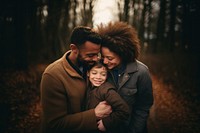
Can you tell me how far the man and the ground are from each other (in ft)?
13.4

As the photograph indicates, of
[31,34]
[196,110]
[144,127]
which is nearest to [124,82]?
[144,127]

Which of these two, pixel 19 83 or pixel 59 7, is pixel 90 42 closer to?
pixel 19 83

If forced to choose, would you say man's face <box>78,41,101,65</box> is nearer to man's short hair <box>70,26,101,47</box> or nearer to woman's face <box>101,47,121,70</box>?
man's short hair <box>70,26,101,47</box>

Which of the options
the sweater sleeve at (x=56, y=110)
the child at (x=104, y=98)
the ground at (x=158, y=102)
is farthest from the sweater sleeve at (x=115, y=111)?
the ground at (x=158, y=102)

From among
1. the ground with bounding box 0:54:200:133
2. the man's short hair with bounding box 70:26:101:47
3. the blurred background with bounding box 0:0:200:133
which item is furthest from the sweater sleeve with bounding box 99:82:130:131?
the ground with bounding box 0:54:200:133

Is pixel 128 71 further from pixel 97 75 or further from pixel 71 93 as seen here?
pixel 71 93

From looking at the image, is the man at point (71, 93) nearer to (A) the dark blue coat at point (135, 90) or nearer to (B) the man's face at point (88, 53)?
(B) the man's face at point (88, 53)

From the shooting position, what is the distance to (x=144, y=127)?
13.2 feet

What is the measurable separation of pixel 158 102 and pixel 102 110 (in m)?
7.32

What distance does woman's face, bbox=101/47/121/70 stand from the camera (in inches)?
152

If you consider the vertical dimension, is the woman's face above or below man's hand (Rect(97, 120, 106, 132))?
above

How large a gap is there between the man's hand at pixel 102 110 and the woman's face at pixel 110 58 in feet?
2.47

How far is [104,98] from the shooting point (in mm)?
3523

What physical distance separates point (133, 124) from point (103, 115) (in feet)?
2.47
